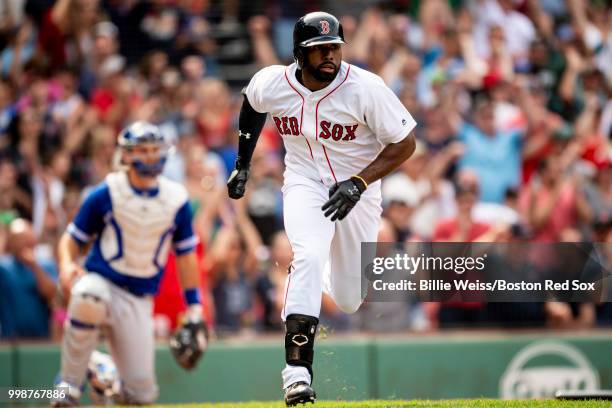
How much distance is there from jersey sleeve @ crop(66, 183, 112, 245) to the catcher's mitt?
3.65 feet

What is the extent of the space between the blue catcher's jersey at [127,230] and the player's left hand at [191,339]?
1.32ft

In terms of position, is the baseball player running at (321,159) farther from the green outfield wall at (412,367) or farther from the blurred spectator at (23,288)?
the blurred spectator at (23,288)

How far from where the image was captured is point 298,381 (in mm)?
6961

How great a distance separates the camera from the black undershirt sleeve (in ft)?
26.4

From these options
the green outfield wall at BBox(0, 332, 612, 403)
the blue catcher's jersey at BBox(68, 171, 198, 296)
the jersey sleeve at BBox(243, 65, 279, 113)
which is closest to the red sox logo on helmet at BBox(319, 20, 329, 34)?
the jersey sleeve at BBox(243, 65, 279, 113)

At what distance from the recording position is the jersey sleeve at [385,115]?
24.3ft

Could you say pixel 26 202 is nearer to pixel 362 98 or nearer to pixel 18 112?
pixel 18 112

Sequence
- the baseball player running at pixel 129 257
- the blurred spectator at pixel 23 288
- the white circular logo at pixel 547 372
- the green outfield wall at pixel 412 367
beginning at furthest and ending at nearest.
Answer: the white circular logo at pixel 547 372 → the blurred spectator at pixel 23 288 → the green outfield wall at pixel 412 367 → the baseball player running at pixel 129 257

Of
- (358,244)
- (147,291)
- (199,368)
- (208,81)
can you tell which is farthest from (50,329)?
(358,244)

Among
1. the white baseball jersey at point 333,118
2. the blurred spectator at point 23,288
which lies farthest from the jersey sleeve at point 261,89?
the blurred spectator at point 23,288

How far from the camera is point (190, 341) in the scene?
9617mm

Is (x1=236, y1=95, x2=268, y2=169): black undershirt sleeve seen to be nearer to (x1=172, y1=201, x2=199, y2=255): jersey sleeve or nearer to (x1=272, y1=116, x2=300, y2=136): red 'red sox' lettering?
(x1=272, y1=116, x2=300, y2=136): red 'red sox' lettering

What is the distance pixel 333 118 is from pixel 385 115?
342 mm

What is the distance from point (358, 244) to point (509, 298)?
1.17 meters
